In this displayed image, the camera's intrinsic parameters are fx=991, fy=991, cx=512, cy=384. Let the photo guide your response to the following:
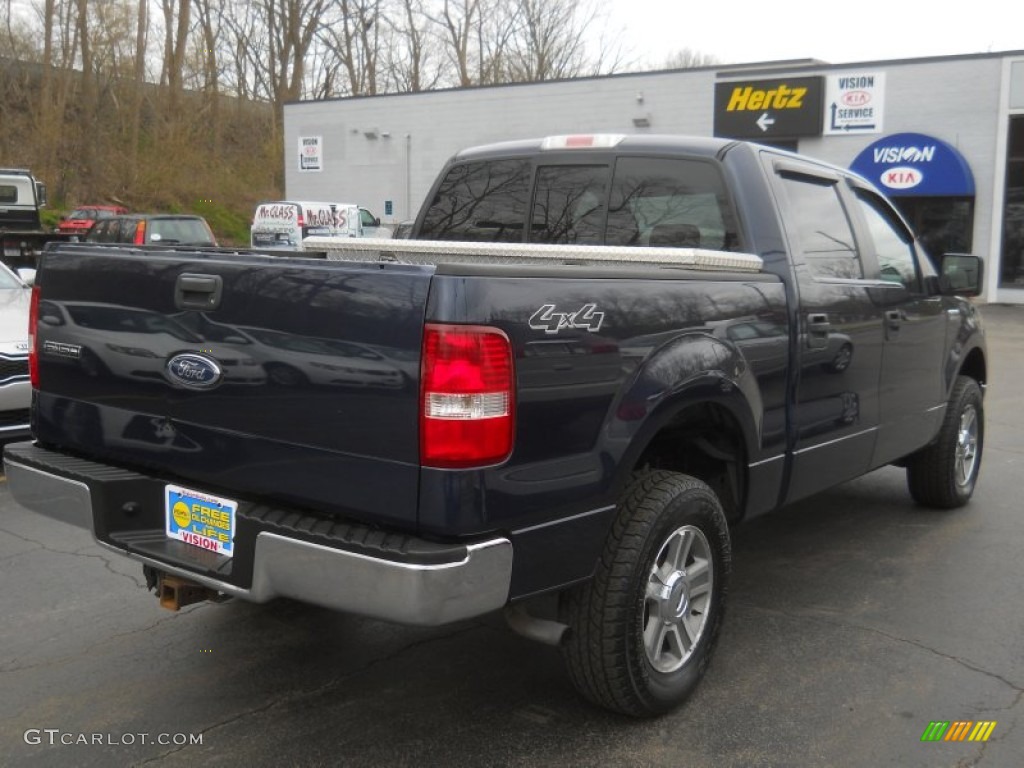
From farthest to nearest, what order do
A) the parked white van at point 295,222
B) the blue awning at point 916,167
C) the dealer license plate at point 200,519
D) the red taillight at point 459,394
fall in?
the parked white van at point 295,222 < the blue awning at point 916,167 < the dealer license plate at point 200,519 < the red taillight at point 459,394

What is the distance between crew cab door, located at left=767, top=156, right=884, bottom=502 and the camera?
3.96 m

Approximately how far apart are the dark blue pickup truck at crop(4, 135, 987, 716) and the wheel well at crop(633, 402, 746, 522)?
0.01 meters

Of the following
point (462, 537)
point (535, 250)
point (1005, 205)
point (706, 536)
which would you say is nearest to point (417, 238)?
point (535, 250)

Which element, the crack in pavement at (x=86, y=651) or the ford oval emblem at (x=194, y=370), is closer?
the ford oval emblem at (x=194, y=370)

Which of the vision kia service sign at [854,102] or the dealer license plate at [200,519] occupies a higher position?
the vision kia service sign at [854,102]

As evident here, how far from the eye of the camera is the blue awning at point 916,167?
22016mm

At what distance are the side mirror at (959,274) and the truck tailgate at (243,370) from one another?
3.72 meters

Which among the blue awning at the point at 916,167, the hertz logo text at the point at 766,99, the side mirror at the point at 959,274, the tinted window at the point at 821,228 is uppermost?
the hertz logo text at the point at 766,99

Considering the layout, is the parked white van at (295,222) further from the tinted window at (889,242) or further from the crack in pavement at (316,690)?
the crack in pavement at (316,690)

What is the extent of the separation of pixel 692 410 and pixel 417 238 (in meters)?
2.04

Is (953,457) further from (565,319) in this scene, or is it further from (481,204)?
(565,319)

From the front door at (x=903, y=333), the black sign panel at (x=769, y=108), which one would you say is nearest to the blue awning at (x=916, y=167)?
the black sign panel at (x=769, y=108)

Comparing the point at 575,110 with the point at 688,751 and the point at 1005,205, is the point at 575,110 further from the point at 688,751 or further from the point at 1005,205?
the point at 688,751

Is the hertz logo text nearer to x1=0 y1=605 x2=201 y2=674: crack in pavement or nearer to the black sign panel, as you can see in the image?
the black sign panel
